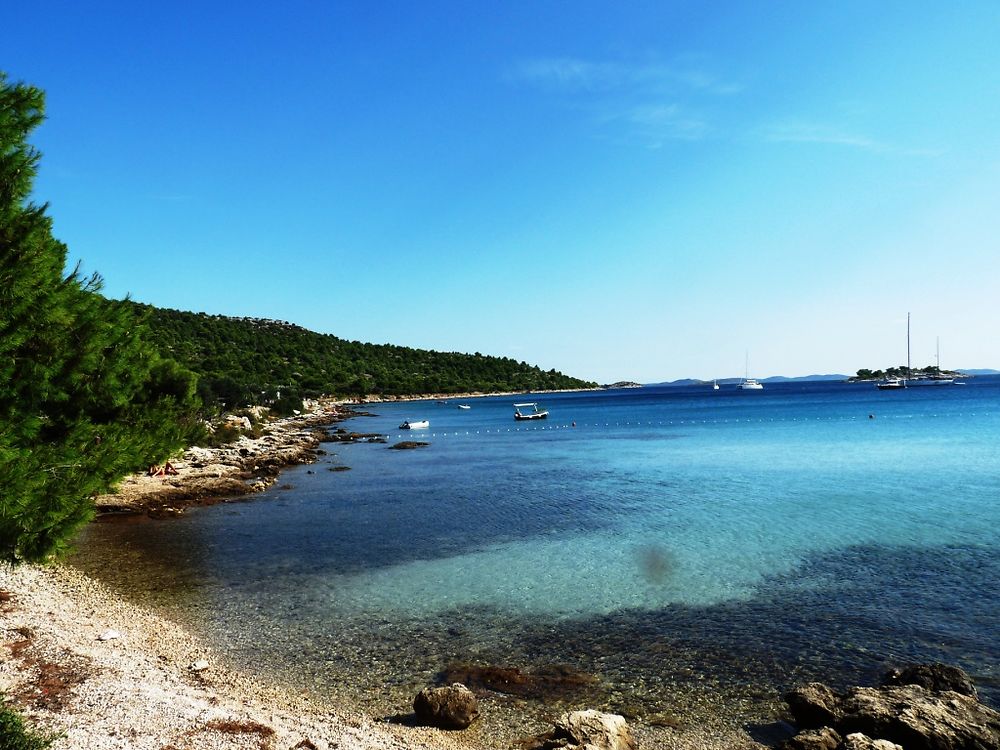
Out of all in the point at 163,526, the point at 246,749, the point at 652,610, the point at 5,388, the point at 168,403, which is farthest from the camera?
the point at 163,526

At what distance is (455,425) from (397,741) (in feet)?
264

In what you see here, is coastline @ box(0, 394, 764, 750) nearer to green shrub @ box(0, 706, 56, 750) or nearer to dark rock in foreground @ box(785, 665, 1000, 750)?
dark rock in foreground @ box(785, 665, 1000, 750)

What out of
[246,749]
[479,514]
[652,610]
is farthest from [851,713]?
[479,514]

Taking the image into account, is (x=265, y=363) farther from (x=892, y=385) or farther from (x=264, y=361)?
(x=892, y=385)

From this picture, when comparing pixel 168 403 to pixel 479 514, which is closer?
pixel 168 403

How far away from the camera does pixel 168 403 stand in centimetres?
1667

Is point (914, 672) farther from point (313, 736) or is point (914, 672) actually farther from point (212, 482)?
point (212, 482)

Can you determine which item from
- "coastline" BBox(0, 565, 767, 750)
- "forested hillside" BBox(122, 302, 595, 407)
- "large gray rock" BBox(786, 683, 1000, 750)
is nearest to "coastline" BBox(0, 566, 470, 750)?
"coastline" BBox(0, 565, 767, 750)

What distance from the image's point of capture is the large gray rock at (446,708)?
958cm

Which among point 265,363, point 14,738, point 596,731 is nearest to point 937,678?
point 596,731

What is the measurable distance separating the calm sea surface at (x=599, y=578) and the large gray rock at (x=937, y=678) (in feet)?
2.60

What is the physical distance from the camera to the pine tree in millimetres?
8023

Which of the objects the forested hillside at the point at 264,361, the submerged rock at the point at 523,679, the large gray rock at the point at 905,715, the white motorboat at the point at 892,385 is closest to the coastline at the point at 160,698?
the submerged rock at the point at 523,679

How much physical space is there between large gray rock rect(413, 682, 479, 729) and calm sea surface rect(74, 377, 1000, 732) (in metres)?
0.74
